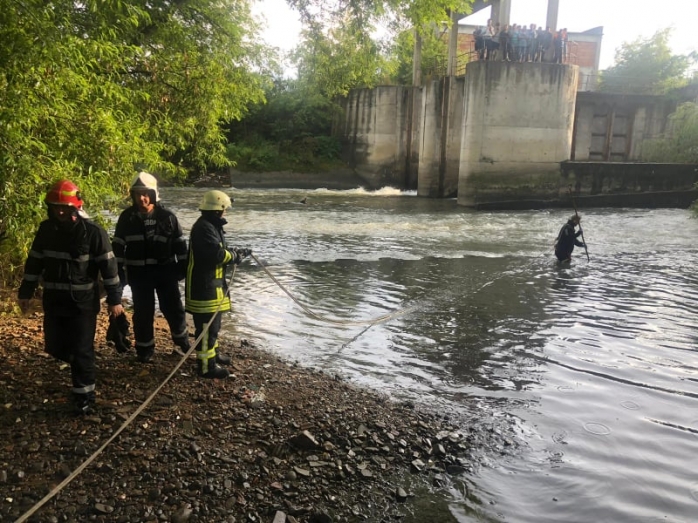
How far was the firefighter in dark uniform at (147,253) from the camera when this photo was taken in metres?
5.52

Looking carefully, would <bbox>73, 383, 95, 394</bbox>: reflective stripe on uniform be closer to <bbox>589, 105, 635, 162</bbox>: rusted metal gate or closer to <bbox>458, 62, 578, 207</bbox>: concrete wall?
<bbox>458, 62, 578, 207</bbox>: concrete wall

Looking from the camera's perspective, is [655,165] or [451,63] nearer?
[655,165]

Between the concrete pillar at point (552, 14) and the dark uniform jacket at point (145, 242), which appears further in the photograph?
the concrete pillar at point (552, 14)

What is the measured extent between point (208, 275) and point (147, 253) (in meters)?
0.69

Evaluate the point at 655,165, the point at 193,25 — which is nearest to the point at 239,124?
the point at 655,165

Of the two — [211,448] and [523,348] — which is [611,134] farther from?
[211,448]

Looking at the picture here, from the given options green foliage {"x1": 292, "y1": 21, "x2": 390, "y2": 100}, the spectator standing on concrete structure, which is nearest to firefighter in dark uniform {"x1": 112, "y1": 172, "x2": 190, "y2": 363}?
green foliage {"x1": 292, "y1": 21, "x2": 390, "y2": 100}

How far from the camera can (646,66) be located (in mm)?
49125

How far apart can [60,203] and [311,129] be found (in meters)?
46.0

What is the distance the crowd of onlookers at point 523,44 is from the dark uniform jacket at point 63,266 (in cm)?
3000

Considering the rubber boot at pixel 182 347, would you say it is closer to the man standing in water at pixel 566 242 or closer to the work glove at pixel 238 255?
the work glove at pixel 238 255

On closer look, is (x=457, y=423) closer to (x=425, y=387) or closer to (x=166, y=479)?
(x=425, y=387)

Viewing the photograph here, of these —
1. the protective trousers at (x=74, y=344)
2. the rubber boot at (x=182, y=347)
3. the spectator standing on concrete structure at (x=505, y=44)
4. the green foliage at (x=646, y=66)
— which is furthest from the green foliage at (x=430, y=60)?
the protective trousers at (x=74, y=344)

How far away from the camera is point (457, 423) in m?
5.32
